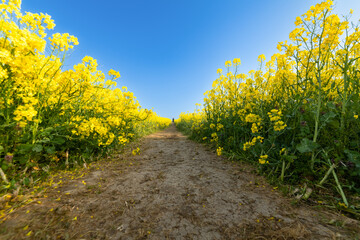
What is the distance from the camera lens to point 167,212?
150 centimetres

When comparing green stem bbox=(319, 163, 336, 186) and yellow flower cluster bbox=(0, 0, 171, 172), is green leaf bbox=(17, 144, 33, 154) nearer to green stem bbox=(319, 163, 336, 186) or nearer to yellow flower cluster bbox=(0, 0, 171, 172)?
yellow flower cluster bbox=(0, 0, 171, 172)

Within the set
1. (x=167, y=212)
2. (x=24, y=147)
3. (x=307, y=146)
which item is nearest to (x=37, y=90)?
(x=24, y=147)

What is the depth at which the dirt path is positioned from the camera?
4.00 feet

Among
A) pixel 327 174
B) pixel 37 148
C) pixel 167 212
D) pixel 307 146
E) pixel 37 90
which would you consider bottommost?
pixel 167 212

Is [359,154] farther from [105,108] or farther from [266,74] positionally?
[105,108]

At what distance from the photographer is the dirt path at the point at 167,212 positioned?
1218 mm

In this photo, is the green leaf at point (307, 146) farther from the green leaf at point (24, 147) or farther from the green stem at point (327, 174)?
the green leaf at point (24, 147)

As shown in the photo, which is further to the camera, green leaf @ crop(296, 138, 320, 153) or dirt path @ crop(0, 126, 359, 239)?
green leaf @ crop(296, 138, 320, 153)

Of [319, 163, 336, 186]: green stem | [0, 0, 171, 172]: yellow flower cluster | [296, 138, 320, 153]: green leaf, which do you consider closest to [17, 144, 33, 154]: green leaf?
[0, 0, 171, 172]: yellow flower cluster

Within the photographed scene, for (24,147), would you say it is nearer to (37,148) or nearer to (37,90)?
(37,148)

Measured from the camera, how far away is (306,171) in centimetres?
199

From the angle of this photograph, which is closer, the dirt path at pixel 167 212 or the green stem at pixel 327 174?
the dirt path at pixel 167 212

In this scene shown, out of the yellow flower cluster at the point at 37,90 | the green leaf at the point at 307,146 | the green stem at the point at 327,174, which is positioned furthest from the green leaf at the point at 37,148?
the green stem at the point at 327,174

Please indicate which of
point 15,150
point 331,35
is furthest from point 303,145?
point 15,150
